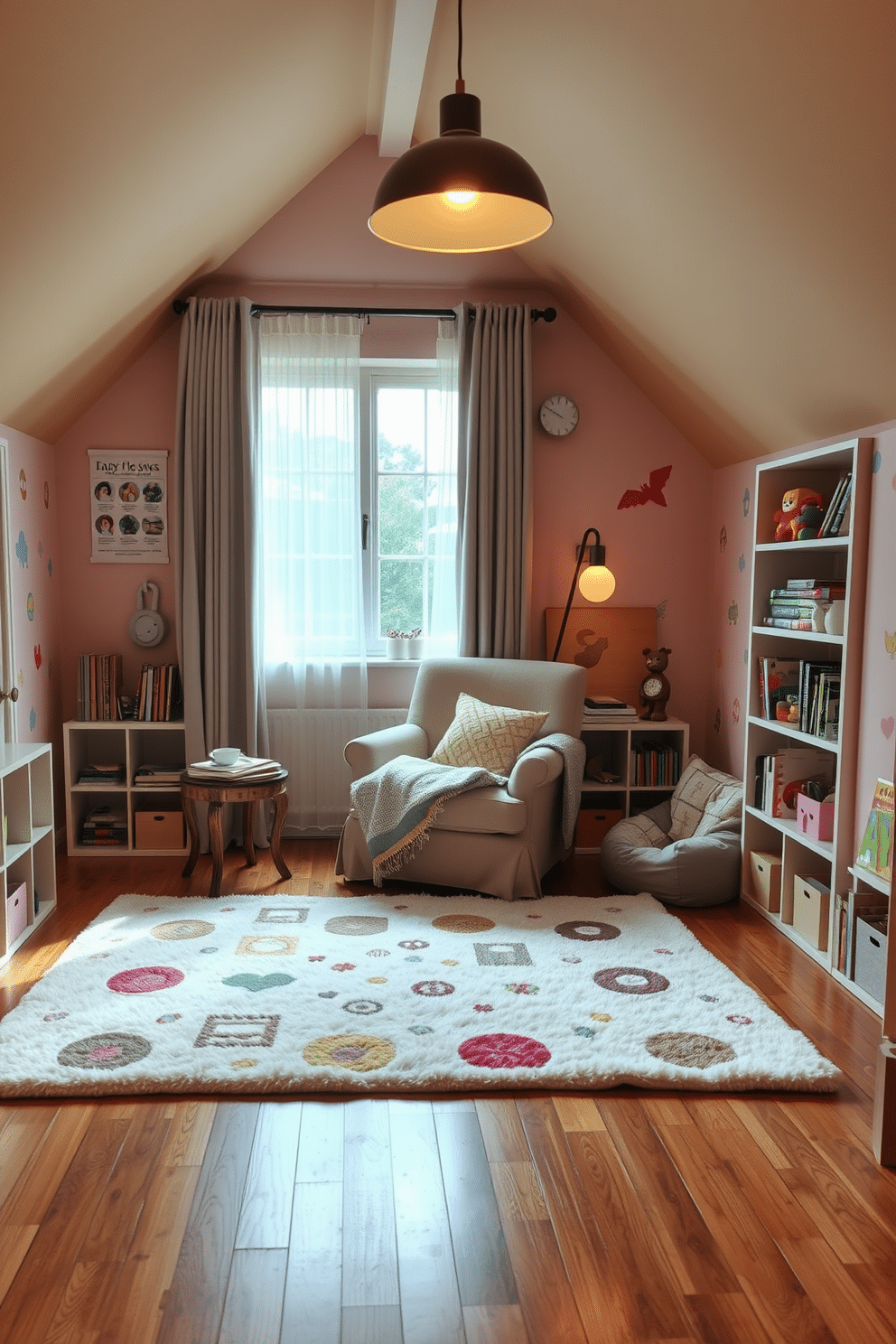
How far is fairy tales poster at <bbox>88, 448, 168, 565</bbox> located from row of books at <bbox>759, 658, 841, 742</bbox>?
272 centimetres

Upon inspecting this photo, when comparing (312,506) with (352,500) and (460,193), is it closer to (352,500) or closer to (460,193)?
(352,500)

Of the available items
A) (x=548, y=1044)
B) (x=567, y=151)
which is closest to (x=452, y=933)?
(x=548, y=1044)

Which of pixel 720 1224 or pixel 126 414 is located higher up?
pixel 126 414

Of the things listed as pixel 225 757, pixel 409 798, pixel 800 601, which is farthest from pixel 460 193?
pixel 225 757

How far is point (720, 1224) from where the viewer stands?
2.00 m

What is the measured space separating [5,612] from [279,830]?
1331 millimetres

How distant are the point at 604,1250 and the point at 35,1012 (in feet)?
5.63

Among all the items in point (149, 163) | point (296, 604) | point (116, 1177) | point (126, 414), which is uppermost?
point (149, 163)

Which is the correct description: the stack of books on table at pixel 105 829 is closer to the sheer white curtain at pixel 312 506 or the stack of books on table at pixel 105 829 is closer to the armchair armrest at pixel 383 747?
the sheer white curtain at pixel 312 506

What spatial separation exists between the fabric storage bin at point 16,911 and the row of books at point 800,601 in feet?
9.13

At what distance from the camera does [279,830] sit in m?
4.16

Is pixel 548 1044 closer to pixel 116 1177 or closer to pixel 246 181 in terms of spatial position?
pixel 116 1177

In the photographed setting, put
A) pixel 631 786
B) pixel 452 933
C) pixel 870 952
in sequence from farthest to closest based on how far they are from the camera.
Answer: pixel 631 786
pixel 452 933
pixel 870 952

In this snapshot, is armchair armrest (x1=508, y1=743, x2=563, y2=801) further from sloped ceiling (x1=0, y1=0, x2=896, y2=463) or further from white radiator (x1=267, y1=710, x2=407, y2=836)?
sloped ceiling (x1=0, y1=0, x2=896, y2=463)
